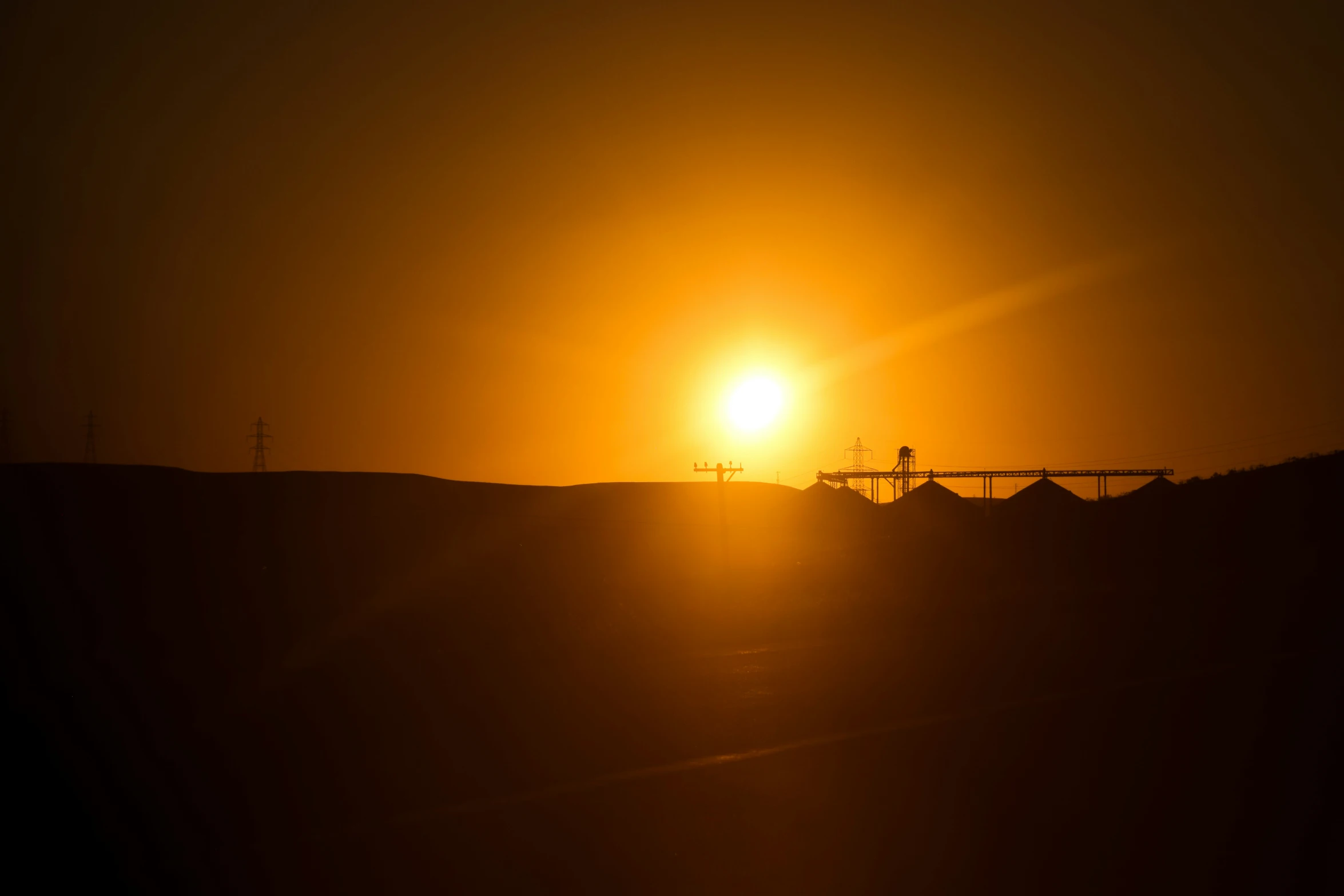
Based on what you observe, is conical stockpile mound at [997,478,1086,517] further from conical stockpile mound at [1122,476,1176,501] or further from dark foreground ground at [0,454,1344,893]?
dark foreground ground at [0,454,1344,893]

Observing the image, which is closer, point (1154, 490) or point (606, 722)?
point (606, 722)

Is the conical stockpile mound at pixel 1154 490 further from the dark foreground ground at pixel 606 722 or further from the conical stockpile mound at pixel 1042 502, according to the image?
the dark foreground ground at pixel 606 722

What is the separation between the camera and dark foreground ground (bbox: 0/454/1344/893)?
22.2 feet

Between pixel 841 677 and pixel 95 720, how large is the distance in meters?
11.1

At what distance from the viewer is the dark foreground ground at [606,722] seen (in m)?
6.77

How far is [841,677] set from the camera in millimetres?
14406

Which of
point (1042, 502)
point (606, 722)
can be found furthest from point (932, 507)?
point (606, 722)

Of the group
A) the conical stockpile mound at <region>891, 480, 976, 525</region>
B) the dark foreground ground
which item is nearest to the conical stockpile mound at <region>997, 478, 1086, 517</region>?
the conical stockpile mound at <region>891, 480, 976, 525</region>

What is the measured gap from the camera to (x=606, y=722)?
1113 centimetres

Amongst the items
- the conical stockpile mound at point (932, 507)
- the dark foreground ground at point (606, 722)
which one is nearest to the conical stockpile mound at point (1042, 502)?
the conical stockpile mound at point (932, 507)

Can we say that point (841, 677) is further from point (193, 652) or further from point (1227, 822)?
point (193, 652)

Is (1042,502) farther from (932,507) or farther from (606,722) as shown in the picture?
(606,722)

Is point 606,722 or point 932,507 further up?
point 932,507

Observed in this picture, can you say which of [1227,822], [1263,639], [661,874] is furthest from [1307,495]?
[661,874]
